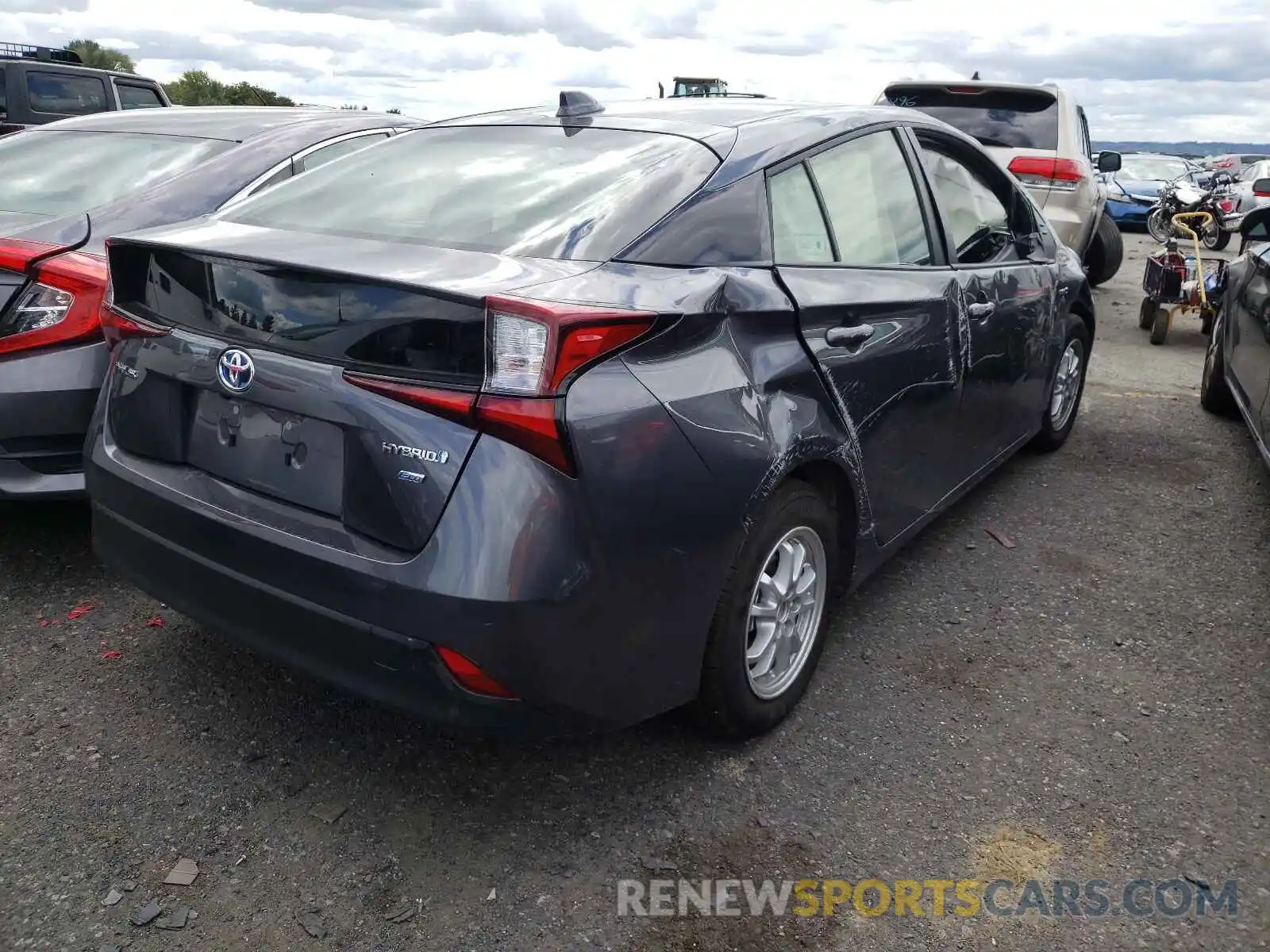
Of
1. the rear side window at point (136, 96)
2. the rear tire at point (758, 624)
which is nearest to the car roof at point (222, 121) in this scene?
the rear tire at point (758, 624)

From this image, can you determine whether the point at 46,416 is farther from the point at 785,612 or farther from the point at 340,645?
the point at 785,612

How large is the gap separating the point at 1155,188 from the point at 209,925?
24.4 meters

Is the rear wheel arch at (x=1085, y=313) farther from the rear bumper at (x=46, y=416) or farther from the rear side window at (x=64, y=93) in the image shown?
the rear side window at (x=64, y=93)

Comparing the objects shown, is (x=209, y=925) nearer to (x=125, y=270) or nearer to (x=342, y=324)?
(x=342, y=324)

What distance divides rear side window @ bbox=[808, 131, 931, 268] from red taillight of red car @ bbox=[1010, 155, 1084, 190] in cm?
556

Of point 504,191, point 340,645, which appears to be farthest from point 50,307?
point 340,645

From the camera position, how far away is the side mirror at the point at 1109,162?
11133 mm

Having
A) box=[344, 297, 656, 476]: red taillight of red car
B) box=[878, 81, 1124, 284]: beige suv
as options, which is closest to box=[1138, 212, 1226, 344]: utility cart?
box=[878, 81, 1124, 284]: beige suv

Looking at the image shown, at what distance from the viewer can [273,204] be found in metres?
2.85

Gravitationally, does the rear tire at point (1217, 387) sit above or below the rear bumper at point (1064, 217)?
below

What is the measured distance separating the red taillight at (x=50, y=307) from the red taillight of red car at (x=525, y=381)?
1.96 meters

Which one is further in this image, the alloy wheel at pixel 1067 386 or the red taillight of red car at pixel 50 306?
the alloy wheel at pixel 1067 386

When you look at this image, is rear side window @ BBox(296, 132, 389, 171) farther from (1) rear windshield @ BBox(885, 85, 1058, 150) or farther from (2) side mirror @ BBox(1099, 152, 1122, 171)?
(2) side mirror @ BBox(1099, 152, 1122, 171)

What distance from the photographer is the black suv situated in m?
12.0
